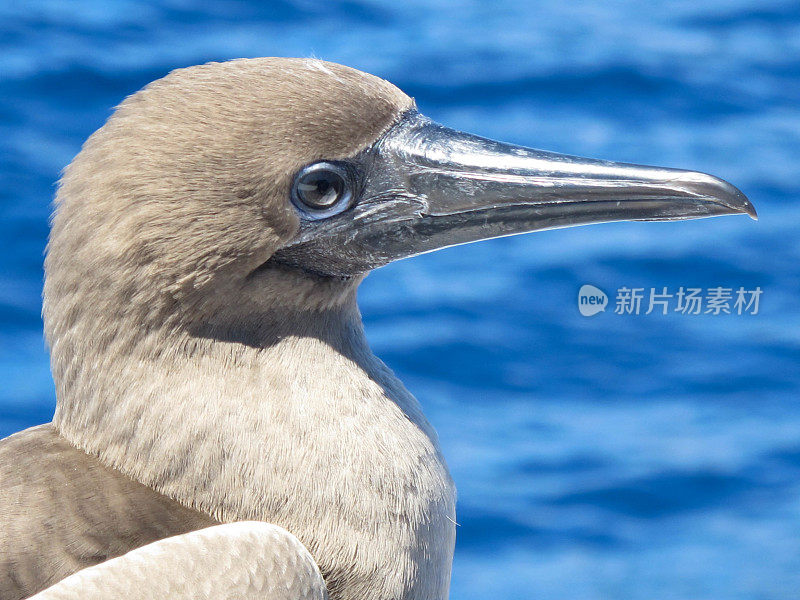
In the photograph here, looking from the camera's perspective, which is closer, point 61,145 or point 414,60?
point 61,145

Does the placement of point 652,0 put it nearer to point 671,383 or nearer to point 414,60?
point 414,60

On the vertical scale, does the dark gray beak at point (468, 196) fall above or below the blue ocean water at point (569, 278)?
below

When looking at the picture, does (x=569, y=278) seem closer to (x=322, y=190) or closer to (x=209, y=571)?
(x=322, y=190)

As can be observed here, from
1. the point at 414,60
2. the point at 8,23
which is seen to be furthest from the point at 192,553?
the point at 8,23

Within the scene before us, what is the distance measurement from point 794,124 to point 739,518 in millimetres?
3115

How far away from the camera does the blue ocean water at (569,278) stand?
565cm

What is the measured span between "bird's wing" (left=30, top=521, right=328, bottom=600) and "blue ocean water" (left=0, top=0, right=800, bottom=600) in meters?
2.91

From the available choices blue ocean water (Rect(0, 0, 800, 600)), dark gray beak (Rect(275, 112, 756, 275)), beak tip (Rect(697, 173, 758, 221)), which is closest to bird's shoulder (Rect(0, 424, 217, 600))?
dark gray beak (Rect(275, 112, 756, 275))

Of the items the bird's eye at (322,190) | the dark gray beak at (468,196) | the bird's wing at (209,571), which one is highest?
the dark gray beak at (468,196)

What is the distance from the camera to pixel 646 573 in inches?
216

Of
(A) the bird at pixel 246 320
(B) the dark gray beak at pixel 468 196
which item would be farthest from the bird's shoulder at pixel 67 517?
(B) the dark gray beak at pixel 468 196

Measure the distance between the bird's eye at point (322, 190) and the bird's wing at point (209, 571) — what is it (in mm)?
746

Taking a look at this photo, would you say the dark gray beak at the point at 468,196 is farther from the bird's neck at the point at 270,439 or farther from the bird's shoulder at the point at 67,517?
the bird's shoulder at the point at 67,517

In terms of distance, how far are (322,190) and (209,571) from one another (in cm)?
92
